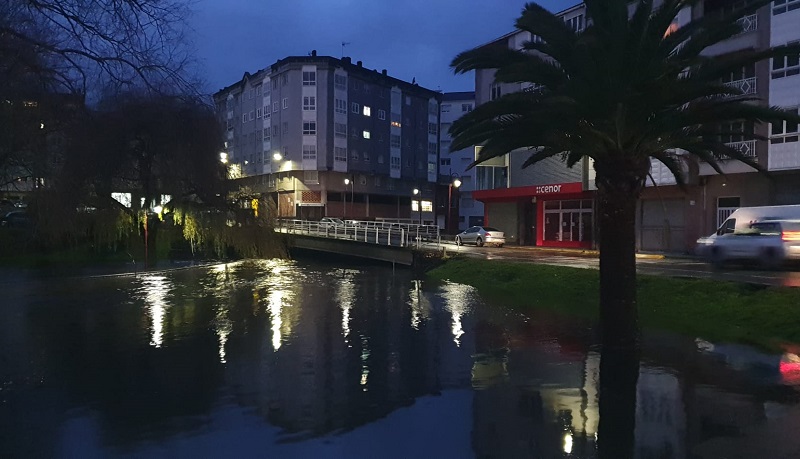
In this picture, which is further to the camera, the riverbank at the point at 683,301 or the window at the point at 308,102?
the window at the point at 308,102

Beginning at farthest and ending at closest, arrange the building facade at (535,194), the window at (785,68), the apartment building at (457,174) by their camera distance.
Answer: the apartment building at (457,174)
the building facade at (535,194)
the window at (785,68)

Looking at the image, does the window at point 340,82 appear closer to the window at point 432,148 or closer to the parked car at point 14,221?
the window at point 432,148

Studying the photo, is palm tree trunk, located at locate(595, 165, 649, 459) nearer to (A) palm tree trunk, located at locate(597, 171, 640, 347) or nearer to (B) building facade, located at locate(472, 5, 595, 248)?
(A) palm tree trunk, located at locate(597, 171, 640, 347)

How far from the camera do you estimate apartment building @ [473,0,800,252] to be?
2578 cm

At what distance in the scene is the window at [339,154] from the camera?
2517 inches

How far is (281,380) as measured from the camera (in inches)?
340

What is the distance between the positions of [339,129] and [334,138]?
1.32 metres

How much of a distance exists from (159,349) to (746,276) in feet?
52.7

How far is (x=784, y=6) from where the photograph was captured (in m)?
25.7

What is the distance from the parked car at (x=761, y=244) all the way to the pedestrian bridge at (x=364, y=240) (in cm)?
1267

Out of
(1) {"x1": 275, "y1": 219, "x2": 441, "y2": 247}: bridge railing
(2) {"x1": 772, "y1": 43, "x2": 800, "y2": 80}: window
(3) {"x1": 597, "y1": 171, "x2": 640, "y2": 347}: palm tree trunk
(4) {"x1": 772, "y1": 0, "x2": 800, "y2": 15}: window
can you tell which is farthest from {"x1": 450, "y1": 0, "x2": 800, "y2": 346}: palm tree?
(1) {"x1": 275, "y1": 219, "x2": 441, "y2": 247}: bridge railing

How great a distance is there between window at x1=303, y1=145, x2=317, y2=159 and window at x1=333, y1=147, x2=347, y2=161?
7.44 ft

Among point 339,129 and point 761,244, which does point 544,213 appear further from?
point 339,129

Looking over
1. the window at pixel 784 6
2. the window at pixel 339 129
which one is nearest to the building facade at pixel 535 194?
the window at pixel 784 6
